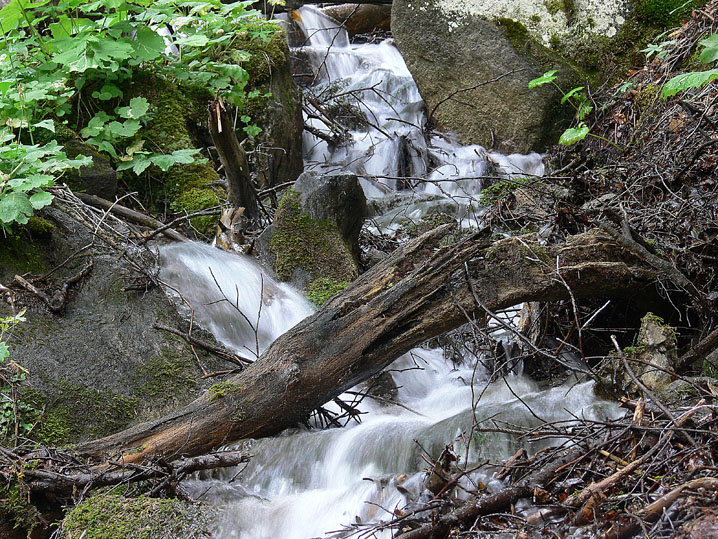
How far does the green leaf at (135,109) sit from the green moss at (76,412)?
254 centimetres

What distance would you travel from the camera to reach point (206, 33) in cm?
548

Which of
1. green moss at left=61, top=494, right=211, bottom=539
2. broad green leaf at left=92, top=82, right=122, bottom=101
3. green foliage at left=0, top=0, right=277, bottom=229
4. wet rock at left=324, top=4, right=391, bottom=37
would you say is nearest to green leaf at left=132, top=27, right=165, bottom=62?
green foliage at left=0, top=0, right=277, bottom=229

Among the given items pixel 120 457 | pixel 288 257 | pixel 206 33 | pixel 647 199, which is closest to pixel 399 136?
pixel 206 33

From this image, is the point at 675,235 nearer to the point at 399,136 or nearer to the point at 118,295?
the point at 118,295

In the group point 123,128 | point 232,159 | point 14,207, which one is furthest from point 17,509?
point 123,128

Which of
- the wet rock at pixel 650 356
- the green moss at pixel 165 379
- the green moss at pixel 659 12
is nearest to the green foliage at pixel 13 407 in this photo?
the green moss at pixel 165 379

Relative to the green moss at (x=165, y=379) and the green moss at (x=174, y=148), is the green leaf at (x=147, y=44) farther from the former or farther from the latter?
the green moss at (x=165, y=379)

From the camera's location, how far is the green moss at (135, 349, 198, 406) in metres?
3.45

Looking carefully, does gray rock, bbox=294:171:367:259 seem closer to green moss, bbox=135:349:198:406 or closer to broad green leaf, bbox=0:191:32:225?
green moss, bbox=135:349:198:406

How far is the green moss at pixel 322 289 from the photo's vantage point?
442cm

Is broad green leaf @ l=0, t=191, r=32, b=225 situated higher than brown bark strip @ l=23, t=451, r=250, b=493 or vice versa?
broad green leaf @ l=0, t=191, r=32, b=225

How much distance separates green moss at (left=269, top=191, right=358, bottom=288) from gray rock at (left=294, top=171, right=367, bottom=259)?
6 centimetres

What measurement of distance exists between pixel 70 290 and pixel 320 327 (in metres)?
1.74

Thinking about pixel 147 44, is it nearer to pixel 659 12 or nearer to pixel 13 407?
pixel 13 407
